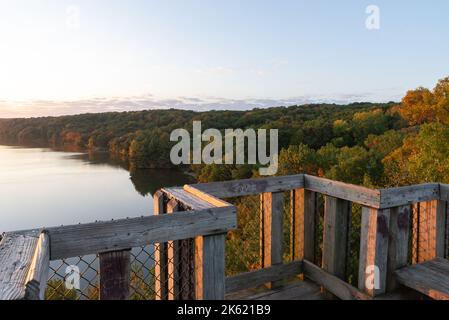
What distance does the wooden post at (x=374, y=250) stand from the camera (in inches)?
111

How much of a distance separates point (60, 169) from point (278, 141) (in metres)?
29.9

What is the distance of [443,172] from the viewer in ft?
53.1

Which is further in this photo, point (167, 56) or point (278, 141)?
point (278, 141)

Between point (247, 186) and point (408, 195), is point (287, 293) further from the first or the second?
point (408, 195)

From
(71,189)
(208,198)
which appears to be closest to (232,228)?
(208,198)

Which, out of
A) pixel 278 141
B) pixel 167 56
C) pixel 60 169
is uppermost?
pixel 167 56

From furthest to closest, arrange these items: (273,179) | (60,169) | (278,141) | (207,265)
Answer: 1. (60,169)
2. (278,141)
3. (273,179)
4. (207,265)

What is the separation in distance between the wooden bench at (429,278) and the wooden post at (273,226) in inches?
39.6

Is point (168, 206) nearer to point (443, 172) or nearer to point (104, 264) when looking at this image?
point (104, 264)

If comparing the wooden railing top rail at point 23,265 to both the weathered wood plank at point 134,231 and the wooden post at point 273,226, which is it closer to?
the weathered wood plank at point 134,231

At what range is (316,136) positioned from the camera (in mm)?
46844

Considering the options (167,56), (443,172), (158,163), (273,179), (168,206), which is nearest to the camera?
(168,206)

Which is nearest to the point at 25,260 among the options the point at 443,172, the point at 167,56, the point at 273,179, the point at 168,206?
the point at 168,206

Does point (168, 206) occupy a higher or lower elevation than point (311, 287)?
higher
